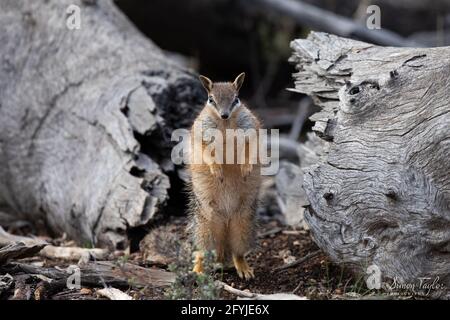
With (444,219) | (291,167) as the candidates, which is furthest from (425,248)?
(291,167)

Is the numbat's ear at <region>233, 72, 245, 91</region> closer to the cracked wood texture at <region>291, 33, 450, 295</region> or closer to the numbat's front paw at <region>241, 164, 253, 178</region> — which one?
the numbat's front paw at <region>241, 164, 253, 178</region>

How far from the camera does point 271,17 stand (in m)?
11.5

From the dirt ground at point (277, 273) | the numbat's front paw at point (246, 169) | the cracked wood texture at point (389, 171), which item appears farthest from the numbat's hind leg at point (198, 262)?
the cracked wood texture at point (389, 171)

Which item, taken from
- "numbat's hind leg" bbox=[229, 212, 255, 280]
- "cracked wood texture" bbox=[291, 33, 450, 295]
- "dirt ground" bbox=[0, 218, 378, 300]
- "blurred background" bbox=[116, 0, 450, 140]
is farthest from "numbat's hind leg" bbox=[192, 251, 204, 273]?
"blurred background" bbox=[116, 0, 450, 140]

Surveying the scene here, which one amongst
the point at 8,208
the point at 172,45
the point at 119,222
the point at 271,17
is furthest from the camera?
the point at 172,45

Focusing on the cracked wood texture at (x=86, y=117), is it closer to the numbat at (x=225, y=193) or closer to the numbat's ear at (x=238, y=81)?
the numbat at (x=225, y=193)

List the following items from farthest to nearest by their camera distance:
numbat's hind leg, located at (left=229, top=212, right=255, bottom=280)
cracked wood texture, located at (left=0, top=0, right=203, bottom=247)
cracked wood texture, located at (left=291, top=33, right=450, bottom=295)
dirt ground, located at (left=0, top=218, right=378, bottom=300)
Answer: cracked wood texture, located at (left=0, top=0, right=203, bottom=247), numbat's hind leg, located at (left=229, top=212, right=255, bottom=280), dirt ground, located at (left=0, top=218, right=378, bottom=300), cracked wood texture, located at (left=291, top=33, right=450, bottom=295)

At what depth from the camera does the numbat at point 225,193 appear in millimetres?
5746

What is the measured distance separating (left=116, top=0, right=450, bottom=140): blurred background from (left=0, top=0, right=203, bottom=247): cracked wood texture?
3.18 m

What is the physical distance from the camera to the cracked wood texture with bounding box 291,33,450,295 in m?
4.71

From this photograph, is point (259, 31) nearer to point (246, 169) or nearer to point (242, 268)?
point (246, 169)

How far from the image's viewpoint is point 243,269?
5.73 meters
